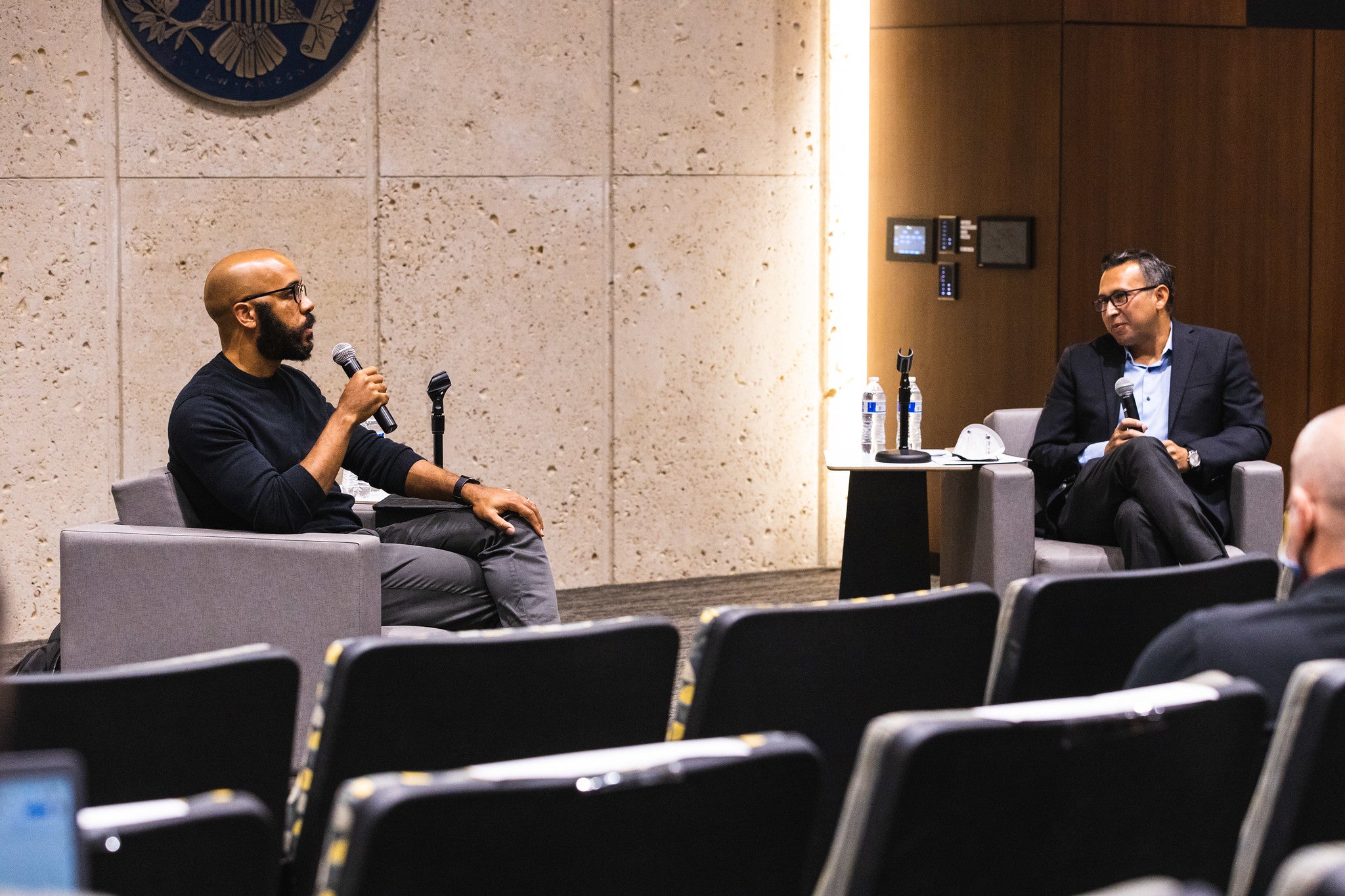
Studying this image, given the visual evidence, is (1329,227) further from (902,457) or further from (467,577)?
(467,577)

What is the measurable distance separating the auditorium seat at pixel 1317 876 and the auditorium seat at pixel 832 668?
3.42ft

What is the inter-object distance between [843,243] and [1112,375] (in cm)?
183

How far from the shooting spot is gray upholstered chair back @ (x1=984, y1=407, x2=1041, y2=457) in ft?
17.6

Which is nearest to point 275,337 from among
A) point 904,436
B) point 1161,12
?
point 904,436

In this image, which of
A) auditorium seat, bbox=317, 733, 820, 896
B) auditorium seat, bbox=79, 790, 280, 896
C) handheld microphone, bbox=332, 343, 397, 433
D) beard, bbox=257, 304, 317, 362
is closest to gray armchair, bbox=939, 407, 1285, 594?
handheld microphone, bbox=332, 343, 397, 433

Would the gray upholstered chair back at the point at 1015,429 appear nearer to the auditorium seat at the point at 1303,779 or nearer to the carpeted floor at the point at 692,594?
the carpeted floor at the point at 692,594

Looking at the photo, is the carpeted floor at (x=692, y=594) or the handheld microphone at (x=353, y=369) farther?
the carpeted floor at (x=692, y=594)

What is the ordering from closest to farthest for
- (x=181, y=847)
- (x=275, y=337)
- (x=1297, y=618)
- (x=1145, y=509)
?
(x=181, y=847) < (x=1297, y=618) < (x=275, y=337) < (x=1145, y=509)

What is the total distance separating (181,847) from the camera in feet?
4.87

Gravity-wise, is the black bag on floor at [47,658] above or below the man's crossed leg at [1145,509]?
below

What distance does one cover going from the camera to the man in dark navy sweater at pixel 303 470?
153 inches

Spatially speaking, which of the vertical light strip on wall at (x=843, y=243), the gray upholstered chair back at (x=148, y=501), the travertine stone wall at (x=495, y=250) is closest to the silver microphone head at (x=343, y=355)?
the gray upholstered chair back at (x=148, y=501)

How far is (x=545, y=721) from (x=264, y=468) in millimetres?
1887

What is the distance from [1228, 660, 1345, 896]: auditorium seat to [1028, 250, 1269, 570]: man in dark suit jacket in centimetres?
305
